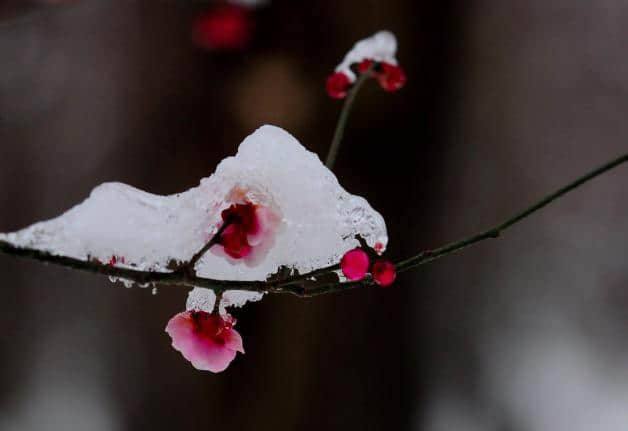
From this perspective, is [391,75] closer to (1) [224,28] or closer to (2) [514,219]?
(2) [514,219]

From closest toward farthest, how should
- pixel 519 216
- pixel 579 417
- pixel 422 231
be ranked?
pixel 519 216, pixel 579 417, pixel 422 231

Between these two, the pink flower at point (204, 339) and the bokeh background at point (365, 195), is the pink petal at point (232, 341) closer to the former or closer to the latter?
the pink flower at point (204, 339)

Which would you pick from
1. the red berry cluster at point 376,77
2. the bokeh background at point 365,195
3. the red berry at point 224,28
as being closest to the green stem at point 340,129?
the red berry cluster at point 376,77

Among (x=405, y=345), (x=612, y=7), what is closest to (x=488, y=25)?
(x=612, y=7)

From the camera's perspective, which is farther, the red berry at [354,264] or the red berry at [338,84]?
the red berry at [338,84]

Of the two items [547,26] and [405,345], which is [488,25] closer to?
[547,26]

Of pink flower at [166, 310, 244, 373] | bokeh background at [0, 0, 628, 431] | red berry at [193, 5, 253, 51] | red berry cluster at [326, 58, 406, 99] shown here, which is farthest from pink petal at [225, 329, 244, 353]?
red berry at [193, 5, 253, 51]

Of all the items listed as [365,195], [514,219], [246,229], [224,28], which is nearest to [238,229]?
[246,229]
